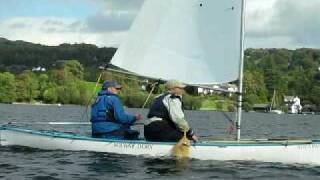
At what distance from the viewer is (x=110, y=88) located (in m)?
16.1

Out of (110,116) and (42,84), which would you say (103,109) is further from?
(42,84)

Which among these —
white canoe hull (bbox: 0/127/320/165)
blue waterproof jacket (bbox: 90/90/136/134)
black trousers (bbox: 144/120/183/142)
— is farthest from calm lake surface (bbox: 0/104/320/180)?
blue waterproof jacket (bbox: 90/90/136/134)

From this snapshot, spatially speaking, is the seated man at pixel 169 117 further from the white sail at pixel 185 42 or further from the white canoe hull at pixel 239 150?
the white sail at pixel 185 42

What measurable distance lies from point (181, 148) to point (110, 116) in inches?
80.6

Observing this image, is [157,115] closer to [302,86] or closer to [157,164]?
[157,164]

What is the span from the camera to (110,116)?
16.2m

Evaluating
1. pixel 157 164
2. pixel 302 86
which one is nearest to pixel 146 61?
pixel 157 164

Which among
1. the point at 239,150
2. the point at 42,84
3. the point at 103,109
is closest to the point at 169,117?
the point at 103,109

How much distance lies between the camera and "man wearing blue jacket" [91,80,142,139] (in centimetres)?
1605

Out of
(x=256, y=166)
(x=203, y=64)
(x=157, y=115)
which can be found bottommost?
(x=256, y=166)

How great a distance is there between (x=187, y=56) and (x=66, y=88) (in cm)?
10405

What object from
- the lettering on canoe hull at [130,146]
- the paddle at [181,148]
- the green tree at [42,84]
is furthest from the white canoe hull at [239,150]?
the green tree at [42,84]

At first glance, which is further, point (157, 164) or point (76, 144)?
point (76, 144)

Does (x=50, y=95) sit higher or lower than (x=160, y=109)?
lower
